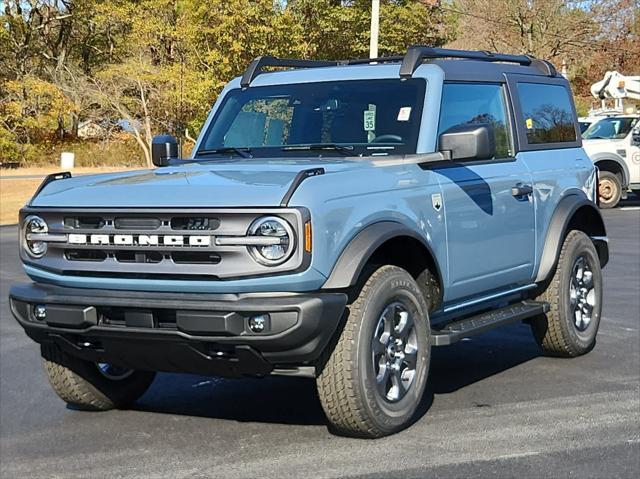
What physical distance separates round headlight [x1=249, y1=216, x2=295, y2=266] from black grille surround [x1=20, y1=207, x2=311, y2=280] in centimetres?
2

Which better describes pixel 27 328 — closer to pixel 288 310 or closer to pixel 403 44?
pixel 288 310

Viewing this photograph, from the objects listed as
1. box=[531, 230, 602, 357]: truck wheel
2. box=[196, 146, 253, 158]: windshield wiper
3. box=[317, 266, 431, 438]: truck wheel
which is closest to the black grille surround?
box=[317, 266, 431, 438]: truck wheel

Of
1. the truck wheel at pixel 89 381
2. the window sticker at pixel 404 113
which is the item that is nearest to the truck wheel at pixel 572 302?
the window sticker at pixel 404 113

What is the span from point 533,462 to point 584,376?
2071mm

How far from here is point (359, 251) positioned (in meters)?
4.98

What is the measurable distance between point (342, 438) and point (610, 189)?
61.4 feet

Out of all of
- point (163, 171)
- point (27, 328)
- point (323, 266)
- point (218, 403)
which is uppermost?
point (163, 171)

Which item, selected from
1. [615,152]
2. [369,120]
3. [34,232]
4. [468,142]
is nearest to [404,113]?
[369,120]

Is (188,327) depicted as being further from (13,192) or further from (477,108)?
(13,192)

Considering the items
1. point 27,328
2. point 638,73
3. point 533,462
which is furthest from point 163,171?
point 638,73

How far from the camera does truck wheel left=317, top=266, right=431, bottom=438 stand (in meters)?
4.99

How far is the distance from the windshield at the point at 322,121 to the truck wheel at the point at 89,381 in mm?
1518

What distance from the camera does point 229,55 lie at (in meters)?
35.5

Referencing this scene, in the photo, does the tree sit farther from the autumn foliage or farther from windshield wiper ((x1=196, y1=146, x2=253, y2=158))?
windshield wiper ((x1=196, y1=146, x2=253, y2=158))
